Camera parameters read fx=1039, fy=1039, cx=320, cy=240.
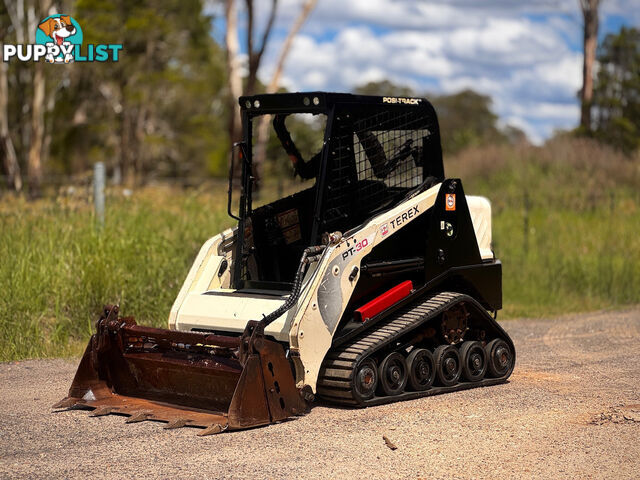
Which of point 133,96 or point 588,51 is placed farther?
point 133,96

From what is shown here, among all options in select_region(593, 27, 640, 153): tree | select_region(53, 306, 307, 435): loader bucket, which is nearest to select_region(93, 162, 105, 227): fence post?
select_region(53, 306, 307, 435): loader bucket

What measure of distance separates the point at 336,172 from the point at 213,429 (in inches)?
98.1

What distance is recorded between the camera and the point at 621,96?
38438 mm

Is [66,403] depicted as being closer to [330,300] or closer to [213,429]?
[213,429]

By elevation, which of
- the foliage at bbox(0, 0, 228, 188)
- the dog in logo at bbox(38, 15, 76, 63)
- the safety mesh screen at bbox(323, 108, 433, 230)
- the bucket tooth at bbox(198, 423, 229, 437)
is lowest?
the bucket tooth at bbox(198, 423, 229, 437)

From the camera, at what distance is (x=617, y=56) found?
43.2 m

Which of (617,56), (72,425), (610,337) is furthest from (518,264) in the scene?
(617,56)

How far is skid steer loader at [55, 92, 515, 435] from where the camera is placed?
7.98 metres

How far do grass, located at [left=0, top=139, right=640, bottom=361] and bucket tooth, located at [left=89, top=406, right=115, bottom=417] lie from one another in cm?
315

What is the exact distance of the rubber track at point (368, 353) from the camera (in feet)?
26.9

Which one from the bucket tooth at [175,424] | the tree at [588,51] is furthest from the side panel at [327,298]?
the tree at [588,51]

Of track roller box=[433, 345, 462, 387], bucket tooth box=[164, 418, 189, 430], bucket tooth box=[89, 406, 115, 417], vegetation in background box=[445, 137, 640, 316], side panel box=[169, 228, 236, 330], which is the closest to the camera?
bucket tooth box=[164, 418, 189, 430]

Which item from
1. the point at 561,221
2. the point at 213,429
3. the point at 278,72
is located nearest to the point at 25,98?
the point at 278,72

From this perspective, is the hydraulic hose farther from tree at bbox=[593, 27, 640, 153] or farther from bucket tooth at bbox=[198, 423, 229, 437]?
tree at bbox=[593, 27, 640, 153]
